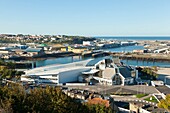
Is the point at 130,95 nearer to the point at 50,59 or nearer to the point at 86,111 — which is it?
the point at 86,111

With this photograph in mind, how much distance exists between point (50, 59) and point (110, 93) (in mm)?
29192

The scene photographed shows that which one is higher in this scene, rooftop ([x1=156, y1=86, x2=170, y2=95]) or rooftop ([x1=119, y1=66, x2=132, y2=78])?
rooftop ([x1=119, y1=66, x2=132, y2=78])

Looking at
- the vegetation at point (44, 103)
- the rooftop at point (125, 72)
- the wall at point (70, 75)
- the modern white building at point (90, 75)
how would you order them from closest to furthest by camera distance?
the vegetation at point (44, 103) → the modern white building at point (90, 75) → the rooftop at point (125, 72) → the wall at point (70, 75)

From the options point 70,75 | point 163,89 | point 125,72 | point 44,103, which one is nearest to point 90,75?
point 70,75

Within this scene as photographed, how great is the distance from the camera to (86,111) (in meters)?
9.91

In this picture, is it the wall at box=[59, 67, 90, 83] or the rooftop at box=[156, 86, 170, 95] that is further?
the wall at box=[59, 67, 90, 83]

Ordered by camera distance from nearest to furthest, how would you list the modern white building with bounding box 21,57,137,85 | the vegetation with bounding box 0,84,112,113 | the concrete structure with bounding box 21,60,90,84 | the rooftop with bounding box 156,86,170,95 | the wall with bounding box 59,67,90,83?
1. the vegetation with bounding box 0,84,112,113
2. the rooftop with bounding box 156,86,170,95
3. the modern white building with bounding box 21,57,137,85
4. the concrete structure with bounding box 21,60,90,84
5. the wall with bounding box 59,67,90,83

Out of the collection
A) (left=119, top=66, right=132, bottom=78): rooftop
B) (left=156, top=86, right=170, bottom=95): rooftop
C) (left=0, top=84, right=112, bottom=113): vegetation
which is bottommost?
(left=156, top=86, right=170, bottom=95): rooftop

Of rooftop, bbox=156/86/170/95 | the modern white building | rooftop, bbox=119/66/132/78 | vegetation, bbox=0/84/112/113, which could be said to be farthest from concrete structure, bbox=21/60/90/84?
vegetation, bbox=0/84/112/113

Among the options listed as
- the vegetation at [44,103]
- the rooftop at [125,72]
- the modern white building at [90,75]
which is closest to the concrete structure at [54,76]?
the modern white building at [90,75]

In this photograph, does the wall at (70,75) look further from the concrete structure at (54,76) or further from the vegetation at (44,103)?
the vegetation at (44,103)

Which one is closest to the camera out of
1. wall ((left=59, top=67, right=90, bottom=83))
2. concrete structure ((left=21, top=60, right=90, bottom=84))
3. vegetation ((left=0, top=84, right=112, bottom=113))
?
vegetation ((left=0, top=84, right=112, bottom=113))

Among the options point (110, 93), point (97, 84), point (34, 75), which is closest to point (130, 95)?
point (110, 93)

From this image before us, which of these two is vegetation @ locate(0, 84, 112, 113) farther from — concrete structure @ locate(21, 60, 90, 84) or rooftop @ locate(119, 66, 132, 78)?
concrete structure @ locate(21, 60, 90, 84)
